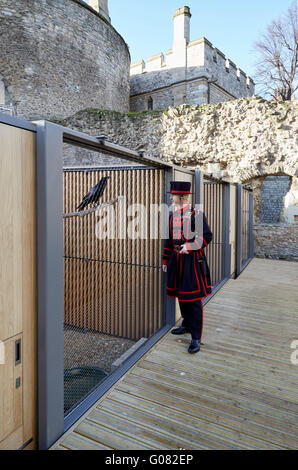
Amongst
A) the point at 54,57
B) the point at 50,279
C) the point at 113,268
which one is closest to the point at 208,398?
the point at 50,279

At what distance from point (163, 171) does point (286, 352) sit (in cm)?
223

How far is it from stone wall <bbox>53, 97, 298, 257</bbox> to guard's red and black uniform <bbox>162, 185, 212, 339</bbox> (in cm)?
542

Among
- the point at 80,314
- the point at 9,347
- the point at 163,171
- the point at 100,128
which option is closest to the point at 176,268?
the point at 163,171

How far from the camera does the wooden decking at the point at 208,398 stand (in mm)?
1946

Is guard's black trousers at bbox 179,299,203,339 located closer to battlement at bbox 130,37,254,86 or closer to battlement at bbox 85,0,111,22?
battlement at bbox 130,37,254,86

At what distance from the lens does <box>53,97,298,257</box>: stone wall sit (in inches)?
348

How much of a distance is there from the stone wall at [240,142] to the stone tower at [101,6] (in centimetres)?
1102

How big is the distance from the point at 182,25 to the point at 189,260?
1721 centimetres

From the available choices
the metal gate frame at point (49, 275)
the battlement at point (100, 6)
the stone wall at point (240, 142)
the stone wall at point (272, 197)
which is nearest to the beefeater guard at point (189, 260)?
the metal gate frame at point (49, 275)

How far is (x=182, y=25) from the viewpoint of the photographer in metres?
16.3

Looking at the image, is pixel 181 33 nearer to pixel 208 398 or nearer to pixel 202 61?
pixel 202 61
